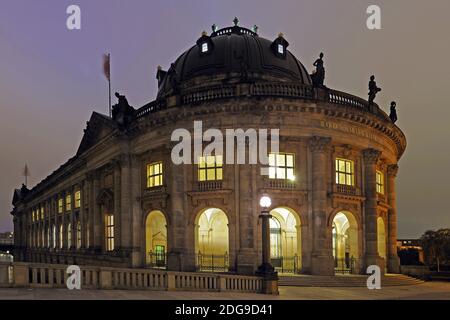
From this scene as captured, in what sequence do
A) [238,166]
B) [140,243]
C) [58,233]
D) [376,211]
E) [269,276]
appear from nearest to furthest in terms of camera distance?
[269,276] → [238,166] → [376,211] → [140,243] → [58,233]

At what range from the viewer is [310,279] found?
98.6 feet

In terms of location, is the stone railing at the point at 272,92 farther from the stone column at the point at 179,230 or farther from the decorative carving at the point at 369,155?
the stone column at the point at 179,230

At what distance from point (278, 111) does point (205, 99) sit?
4.94 metres

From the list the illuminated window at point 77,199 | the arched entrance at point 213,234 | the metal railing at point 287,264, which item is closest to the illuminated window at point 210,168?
the arched entrance at point 213,234

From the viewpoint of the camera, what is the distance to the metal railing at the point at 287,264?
1316 inches

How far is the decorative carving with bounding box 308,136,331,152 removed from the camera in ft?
109

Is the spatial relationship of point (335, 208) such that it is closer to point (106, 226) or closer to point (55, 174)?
point (106, 226)

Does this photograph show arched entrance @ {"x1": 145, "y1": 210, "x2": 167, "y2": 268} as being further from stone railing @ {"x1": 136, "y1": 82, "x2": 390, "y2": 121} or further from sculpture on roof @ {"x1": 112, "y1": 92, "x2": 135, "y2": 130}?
stone railing @ {"x1": 136, "y1": 82, "x2": 390, "y2": 121}

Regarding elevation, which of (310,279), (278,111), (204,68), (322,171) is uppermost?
(204,68)

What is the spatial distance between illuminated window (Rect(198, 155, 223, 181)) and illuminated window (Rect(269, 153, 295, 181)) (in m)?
3.37

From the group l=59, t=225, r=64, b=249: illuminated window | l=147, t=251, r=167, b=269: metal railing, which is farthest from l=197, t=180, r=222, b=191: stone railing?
l=59, t=225, r=64, b=249: illuminated window

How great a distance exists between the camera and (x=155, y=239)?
40.2 meters

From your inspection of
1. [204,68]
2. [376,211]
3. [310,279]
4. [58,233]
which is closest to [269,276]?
[310,279]

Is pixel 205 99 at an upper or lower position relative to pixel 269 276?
upper
